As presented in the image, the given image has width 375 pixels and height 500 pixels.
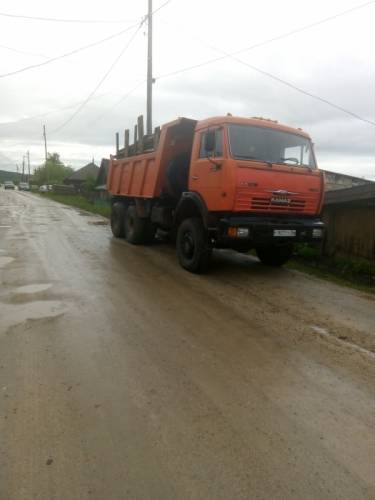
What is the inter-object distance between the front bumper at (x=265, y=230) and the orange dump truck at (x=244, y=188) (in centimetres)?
2

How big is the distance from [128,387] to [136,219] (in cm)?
742

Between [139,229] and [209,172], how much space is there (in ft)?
13.0

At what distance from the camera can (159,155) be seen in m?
8.38

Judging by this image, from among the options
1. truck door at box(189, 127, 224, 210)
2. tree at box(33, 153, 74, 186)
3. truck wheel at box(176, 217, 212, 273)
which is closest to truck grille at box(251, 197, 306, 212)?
truck door at box(189, 127, 224, 210)

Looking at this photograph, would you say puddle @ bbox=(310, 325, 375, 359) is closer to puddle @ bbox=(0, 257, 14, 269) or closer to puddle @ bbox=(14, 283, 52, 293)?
puddle @ bbox=(14, 283, 52, 293)

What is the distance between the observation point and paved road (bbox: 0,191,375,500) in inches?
84.9

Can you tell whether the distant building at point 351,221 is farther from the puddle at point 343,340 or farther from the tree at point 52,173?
the tree at point 52,173

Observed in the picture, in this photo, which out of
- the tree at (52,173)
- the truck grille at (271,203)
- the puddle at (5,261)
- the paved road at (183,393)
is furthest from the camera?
the tree at (52,173)

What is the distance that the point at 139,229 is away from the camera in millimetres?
10141

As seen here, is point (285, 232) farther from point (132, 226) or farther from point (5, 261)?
point (5, 261)

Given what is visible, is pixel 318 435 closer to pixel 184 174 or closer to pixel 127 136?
pixel 184 174

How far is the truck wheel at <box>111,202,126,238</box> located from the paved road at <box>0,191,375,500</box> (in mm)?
5461

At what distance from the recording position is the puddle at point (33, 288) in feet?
18.2

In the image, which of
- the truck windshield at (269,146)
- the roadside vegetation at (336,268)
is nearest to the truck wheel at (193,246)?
the truck windshield at (269,146)
